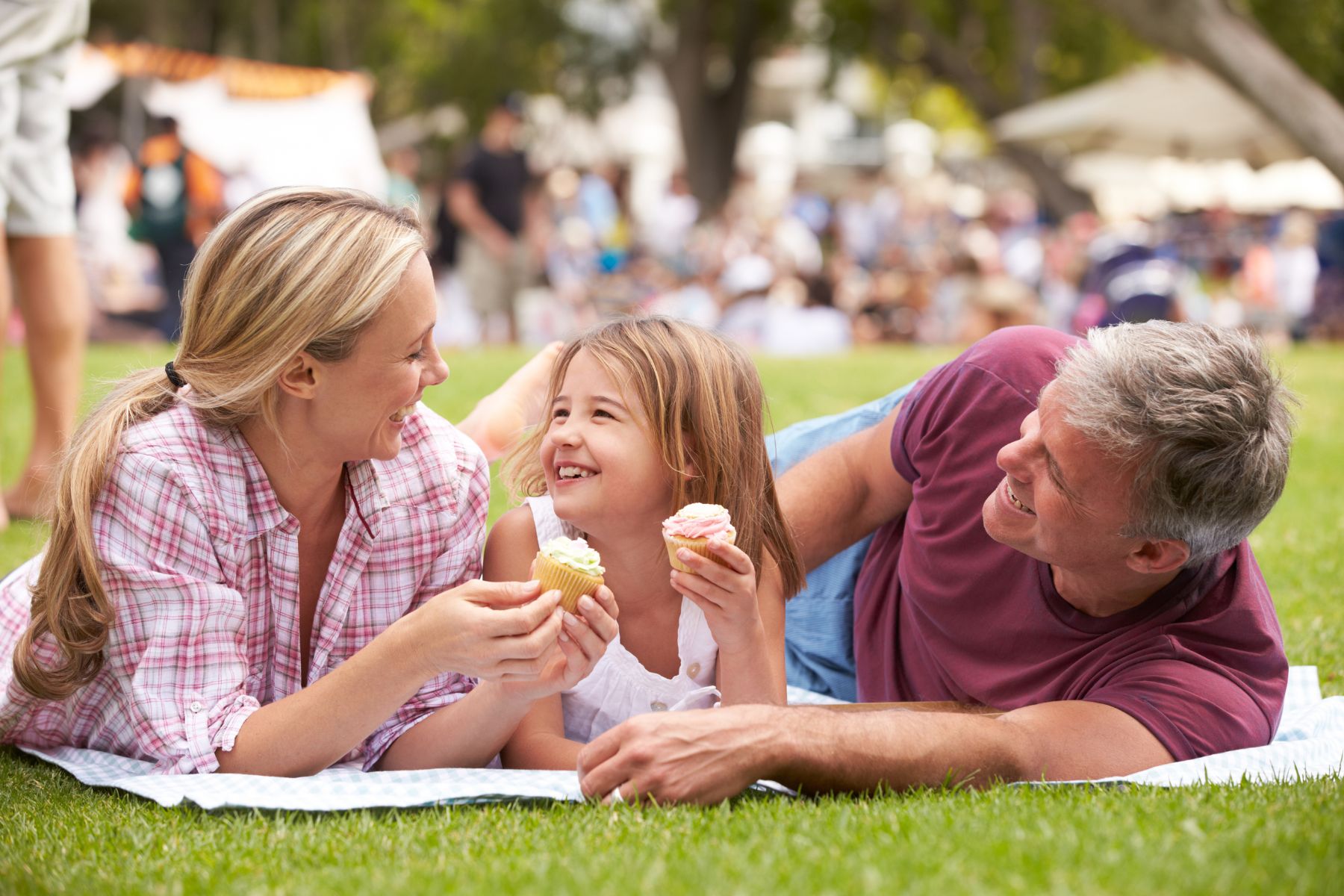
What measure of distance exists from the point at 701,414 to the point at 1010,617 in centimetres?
94

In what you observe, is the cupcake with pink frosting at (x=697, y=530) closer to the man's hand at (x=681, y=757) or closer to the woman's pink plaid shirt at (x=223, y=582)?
the man's hand at (x=681, y=757)

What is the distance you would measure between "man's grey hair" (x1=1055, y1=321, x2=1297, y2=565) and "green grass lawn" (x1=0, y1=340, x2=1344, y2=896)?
0.59 m

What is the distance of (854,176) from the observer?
4522 centimetres

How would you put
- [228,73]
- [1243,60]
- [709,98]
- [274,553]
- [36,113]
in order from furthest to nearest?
[709,98] < [228,73] < [1243,60] < [36,113] < [274,553]

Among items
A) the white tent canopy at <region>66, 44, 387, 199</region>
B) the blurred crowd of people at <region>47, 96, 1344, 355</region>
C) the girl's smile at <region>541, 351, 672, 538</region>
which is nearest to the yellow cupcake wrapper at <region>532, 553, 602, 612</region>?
the girl's smile at <region>541, 351, 672, 538</region>

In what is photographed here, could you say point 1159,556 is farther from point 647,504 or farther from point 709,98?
point 709,98

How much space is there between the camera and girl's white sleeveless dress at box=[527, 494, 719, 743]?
3562mm

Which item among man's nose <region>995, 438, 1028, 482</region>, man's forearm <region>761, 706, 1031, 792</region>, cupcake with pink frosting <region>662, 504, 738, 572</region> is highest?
man's nose <region>995, 438, 1028, 482</region>

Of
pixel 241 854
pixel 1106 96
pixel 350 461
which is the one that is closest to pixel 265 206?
pixel 350 461

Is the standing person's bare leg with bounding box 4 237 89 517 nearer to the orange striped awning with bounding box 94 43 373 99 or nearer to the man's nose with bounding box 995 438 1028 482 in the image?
the man's nose with bounding box 995 438 1028 482

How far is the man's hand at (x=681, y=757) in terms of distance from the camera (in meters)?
2.84

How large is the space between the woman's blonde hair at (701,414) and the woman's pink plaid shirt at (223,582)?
368 millimetres

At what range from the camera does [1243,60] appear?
513 inches

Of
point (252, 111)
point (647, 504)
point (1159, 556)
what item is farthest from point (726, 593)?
point (252, 111)
